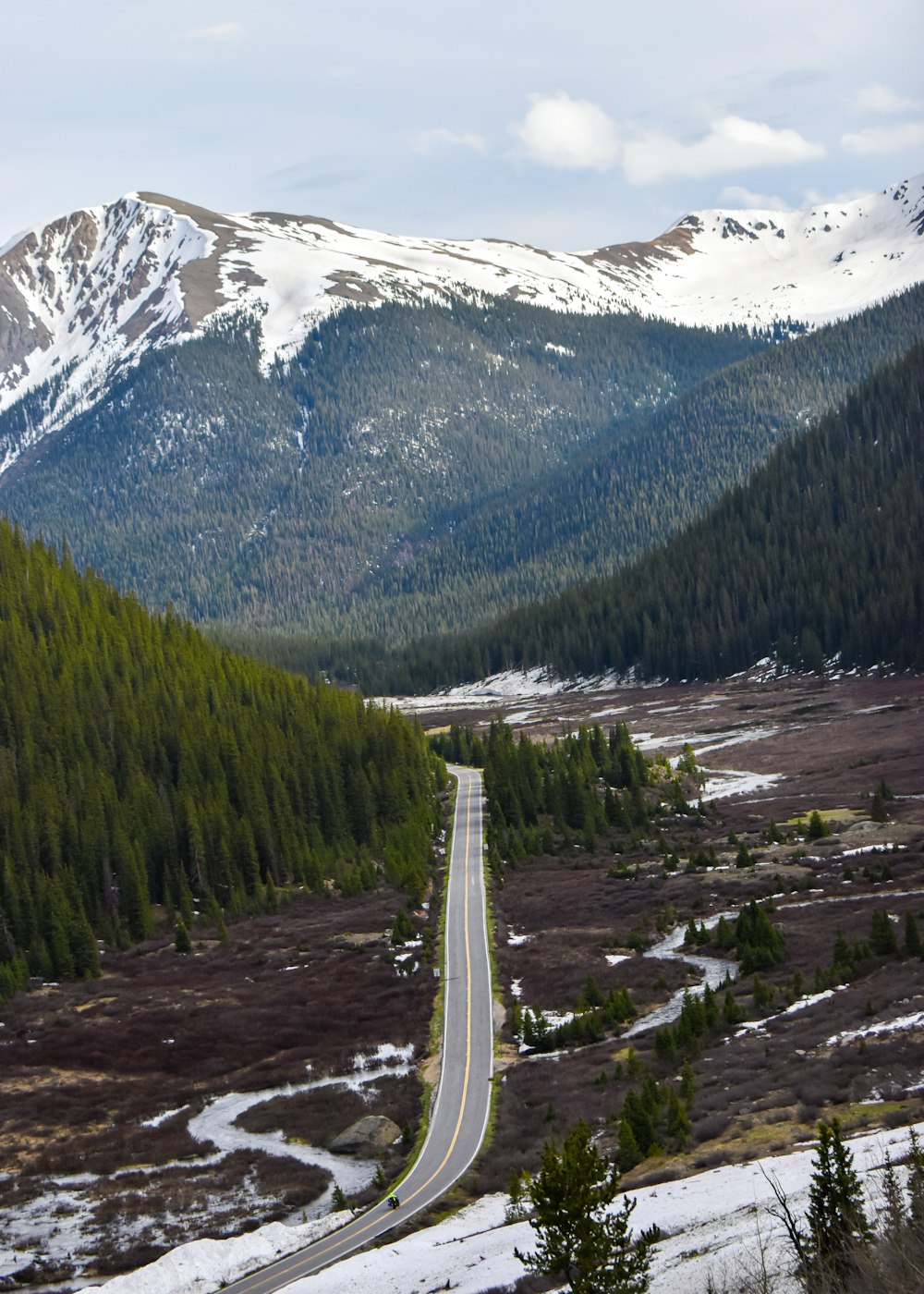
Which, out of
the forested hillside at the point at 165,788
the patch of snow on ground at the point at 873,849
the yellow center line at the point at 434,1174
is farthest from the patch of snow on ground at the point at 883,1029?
the forested hillside at the point at 165,788

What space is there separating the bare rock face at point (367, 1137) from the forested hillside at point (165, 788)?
3594 centimetres

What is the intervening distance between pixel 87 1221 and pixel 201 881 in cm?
5752

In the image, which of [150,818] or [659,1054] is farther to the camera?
[150,818]

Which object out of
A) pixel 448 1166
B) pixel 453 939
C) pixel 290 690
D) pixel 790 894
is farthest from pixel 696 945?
pixel 290 690

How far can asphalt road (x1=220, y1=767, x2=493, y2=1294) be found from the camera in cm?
3816

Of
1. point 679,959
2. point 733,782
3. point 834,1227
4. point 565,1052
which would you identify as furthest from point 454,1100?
point 733,782

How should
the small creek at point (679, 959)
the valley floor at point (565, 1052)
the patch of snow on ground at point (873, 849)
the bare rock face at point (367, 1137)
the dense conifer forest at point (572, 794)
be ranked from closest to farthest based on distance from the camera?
the valley floor at point (565, 1052) < the bare rock face at point (367, 1137) < the small creek at point (679, 959) < the patch of snow on ground at point (873, 849) < the dense conifer forest at point (572, 794)

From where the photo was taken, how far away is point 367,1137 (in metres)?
47.7

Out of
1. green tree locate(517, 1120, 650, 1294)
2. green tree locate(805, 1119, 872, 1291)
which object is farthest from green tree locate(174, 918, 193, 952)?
green tree locate(805, 1119, 872, 1291)

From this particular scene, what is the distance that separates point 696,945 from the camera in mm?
67250

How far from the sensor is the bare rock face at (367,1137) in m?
47.4

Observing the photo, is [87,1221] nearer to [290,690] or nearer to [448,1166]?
[448,1166]

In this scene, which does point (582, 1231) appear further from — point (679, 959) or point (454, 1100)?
point (679, 959)

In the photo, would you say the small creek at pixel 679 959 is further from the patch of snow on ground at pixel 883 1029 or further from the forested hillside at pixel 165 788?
the forested hillside at pixel 165 788
